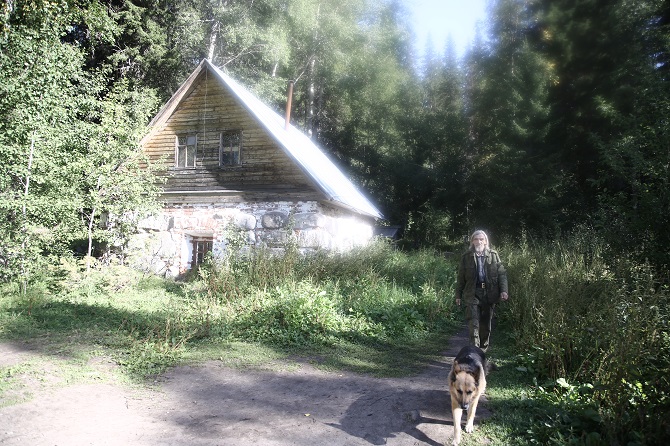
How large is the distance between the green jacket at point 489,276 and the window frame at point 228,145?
8531 millimetres

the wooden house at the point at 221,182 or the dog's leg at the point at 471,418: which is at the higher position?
the wooden house at the point at 221,182

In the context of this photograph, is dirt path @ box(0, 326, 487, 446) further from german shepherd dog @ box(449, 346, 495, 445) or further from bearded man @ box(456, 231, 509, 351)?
bearded man @ box(456, 231, 509, 351)

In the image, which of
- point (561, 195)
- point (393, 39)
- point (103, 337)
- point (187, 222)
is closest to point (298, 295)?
point (103, 337)

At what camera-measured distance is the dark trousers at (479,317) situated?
18.4ft

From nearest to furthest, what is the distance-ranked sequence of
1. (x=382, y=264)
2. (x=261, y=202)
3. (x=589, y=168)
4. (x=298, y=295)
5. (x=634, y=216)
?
(x=634, y=216) < (x=298, y=295) < (x=382, y=264) < (x=261, y=202) < (x=589, y=168)

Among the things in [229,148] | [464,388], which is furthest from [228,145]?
[464,388]

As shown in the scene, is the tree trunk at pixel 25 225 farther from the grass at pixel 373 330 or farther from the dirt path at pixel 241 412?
the dirt path at pixel 241 412

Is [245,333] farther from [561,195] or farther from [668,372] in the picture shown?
[561,195]

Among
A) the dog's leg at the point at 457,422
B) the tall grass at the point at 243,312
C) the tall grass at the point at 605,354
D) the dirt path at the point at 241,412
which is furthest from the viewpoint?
the tall grass at the point at 243,312

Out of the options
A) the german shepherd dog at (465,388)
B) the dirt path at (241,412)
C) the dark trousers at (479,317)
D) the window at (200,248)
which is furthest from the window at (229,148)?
the german shepherd dog at (465,388)

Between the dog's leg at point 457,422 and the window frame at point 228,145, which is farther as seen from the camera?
the window frame at point 228,145

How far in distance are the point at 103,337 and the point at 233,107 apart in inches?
320

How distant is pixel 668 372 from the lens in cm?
315

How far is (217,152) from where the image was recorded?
42.2 ft
